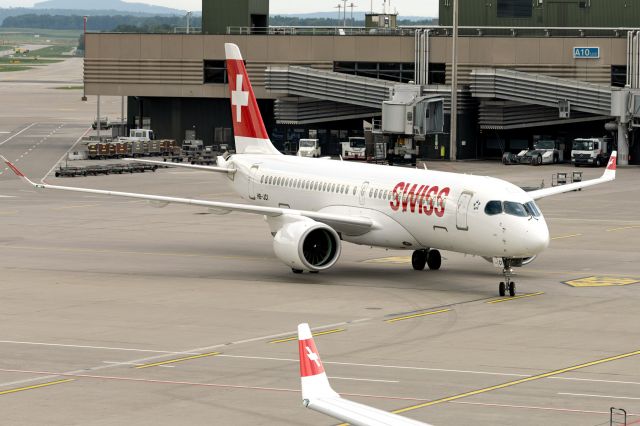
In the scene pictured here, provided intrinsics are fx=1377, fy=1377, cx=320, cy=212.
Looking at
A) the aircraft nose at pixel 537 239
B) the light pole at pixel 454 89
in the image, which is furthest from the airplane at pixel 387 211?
the light pole at pixel 454 89

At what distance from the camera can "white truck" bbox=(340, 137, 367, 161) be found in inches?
4451

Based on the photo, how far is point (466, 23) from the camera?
131125mm

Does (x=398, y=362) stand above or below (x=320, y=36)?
below

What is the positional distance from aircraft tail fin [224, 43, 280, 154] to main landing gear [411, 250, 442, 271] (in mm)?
10461

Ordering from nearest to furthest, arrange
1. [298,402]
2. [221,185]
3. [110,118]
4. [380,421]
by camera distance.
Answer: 1. [380,421]
2. [298,402]
3. [221,185]
4. [110,118]

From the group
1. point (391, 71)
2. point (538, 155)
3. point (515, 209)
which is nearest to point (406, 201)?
point (515, 209)

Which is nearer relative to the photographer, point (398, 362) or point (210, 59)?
point (398, 362)

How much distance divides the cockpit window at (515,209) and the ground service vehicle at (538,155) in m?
64.7

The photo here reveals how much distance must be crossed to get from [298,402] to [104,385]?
480 centimetres

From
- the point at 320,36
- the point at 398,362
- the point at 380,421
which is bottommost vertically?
the point at 398,362

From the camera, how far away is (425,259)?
51.9 meters

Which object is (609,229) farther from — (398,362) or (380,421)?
(380,421)

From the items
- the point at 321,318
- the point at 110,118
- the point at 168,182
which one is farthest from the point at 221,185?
the point at 110,118

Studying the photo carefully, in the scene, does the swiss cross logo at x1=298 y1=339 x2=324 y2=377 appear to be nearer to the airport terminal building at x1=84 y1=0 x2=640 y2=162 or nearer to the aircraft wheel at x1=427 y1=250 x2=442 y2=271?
the aircraft wheel at x1=427 y1=250 x2=442 y2=271
